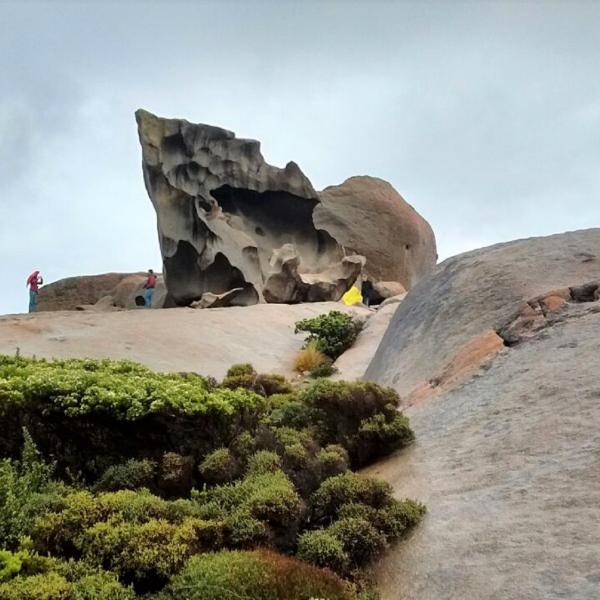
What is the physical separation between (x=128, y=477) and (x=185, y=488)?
42 cm

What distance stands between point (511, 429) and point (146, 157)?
2441 centimetres

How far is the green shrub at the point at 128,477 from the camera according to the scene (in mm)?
5586

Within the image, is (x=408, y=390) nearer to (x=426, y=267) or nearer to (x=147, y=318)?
(x=147, y=318)

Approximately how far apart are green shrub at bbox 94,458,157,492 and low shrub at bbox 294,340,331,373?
10326mm

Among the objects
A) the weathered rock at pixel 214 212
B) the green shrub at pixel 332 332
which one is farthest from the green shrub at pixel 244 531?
the weathered rock at pixel 214 212

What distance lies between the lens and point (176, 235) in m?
28.6

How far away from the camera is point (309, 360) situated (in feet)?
55.6

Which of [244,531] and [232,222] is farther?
[232,222]

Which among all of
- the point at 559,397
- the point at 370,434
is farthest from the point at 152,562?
the point at 559,397

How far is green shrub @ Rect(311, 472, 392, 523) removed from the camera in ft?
18.1

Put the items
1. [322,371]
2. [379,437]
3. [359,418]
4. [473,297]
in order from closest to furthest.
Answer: [379,437] → [359,418] → [473,297] → [322,371]

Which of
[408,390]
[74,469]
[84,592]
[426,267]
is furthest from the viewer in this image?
[426,267]

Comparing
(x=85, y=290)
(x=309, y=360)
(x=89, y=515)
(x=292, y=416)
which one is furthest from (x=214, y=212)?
(x=89, y=515)

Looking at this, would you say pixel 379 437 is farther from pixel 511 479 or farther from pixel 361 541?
pixel 361 541
